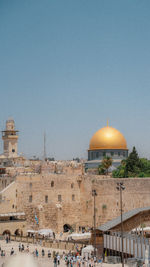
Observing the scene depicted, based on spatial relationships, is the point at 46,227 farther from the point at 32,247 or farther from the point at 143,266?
the point at 143,266

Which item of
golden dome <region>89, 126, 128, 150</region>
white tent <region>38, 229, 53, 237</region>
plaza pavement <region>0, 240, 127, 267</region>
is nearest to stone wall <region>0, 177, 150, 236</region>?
white tent <region>38, 229, 53, 237</region>

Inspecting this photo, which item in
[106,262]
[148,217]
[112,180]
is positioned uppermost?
[112,180]

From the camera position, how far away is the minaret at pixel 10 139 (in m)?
58.0

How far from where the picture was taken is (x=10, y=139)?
58094mm

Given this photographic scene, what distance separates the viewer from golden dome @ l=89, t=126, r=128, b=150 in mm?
61000

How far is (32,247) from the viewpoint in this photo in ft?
106

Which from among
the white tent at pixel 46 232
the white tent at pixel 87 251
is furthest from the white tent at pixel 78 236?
the white tent at pixel 87 251

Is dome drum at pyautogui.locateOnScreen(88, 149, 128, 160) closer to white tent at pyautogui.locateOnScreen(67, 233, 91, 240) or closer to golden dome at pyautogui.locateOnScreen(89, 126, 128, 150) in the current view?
golden dome at pyautogui.locateOnScreen(89, 126, 128, 150)

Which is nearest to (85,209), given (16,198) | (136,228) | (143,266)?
(16,198)

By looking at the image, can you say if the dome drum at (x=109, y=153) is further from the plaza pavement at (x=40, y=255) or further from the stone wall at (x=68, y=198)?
the plaza pavement at (x=40, y=255)

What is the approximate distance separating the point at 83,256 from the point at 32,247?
5.12m

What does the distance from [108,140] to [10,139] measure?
45.9 feet

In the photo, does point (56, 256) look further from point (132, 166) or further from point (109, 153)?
point (109, 153)

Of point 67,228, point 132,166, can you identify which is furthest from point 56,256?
point 132,166
